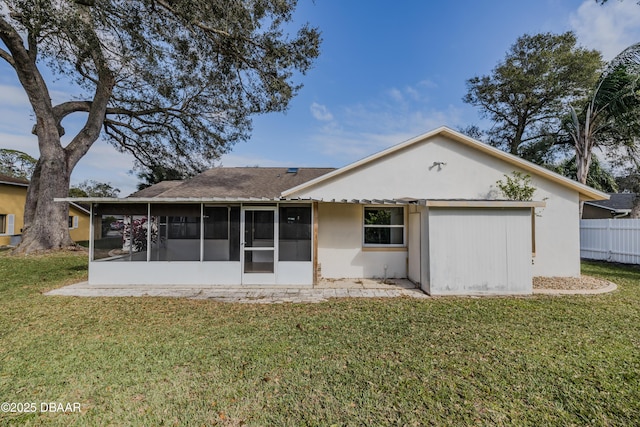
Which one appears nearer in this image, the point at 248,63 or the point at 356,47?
the point at 248,63

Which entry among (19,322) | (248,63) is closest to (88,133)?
(248,63)

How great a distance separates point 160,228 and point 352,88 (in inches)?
564

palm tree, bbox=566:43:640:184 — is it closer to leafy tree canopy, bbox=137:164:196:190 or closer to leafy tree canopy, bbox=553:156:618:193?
leafy tree canopy, bbox=553:156:618:193

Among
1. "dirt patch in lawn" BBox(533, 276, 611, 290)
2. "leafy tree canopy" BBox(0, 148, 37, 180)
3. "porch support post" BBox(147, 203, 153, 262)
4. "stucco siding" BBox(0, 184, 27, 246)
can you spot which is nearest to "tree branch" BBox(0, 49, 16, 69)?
"stucco siding" BBox(0, 184, 27, 246)

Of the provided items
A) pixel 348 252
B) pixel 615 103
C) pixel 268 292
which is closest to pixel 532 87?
pixel 615 103

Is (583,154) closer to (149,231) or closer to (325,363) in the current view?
(325,363)

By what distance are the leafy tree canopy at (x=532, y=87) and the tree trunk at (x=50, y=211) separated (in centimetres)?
3078

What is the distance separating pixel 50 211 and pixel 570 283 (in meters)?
24.2

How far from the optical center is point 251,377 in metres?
3.92

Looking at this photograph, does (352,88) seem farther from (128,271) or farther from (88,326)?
(88,326)

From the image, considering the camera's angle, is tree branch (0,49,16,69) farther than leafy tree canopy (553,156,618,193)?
No

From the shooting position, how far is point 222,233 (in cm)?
932

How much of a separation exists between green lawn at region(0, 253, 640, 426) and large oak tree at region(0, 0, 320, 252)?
9611 mm

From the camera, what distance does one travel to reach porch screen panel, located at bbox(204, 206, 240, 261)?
30.5 ft
